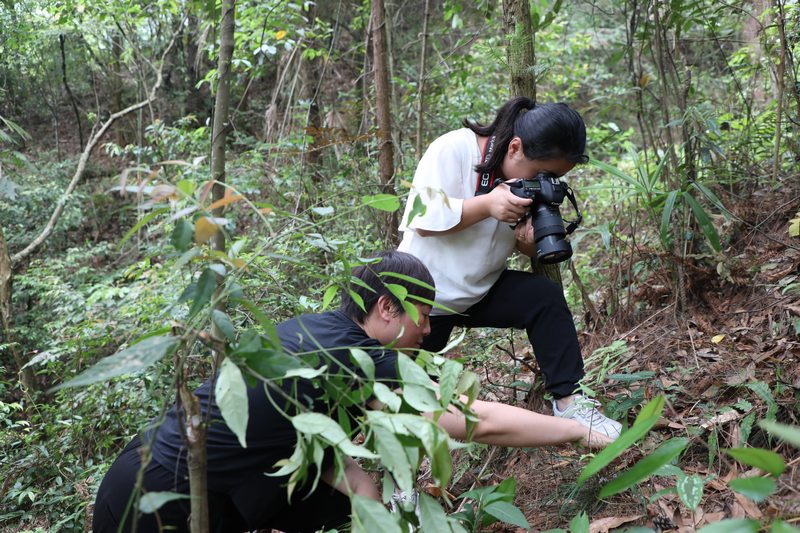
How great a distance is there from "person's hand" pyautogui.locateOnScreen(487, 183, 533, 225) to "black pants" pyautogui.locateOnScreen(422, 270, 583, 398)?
336 millimetres

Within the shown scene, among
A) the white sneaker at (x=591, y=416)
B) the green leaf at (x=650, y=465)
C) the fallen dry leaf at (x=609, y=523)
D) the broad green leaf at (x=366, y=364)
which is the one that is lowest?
the fallen dry leaf at (x=609, y=523)

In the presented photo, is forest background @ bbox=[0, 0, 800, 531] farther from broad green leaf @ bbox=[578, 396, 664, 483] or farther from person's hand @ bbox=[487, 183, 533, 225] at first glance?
person's hand @ bbox=[487, 183, 533, 225]

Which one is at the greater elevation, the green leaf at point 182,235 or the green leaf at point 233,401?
the green leaf at point 182,235

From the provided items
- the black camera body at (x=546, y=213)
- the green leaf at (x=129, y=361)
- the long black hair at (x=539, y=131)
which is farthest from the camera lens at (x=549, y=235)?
the green leaf at (x=129, y=361)

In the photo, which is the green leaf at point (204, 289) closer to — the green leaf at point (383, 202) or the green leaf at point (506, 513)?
the green leaf at point (383, 202)

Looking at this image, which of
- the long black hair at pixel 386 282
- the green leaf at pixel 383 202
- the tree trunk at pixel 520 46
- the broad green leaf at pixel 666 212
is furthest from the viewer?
the broad green leaf at pixel 666 212

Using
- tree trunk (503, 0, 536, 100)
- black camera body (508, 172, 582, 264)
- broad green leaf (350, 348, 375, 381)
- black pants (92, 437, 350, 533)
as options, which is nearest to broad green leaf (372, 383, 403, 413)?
broad green leaf (350, 348, 375, 381)

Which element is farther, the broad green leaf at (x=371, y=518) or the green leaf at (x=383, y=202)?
the green leaf at (x=383, y=202)

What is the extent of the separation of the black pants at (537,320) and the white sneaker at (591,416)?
91 millimetres

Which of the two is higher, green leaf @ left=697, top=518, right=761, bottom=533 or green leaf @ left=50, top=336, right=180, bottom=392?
green leaf @ left=50, top=336, right=180, bottom=392

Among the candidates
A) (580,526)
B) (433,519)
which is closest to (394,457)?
(433,519)

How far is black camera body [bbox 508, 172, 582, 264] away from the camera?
2410 millimetres

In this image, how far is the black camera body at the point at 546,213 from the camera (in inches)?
94.9

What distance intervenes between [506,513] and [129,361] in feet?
3.67
